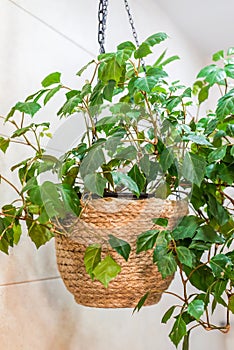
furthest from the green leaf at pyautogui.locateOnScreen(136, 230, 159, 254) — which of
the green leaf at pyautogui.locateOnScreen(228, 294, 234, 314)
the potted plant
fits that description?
the green leaf at pyautogui.locateOnScreen(228, 294, 234, 314)

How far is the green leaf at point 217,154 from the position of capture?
97cm

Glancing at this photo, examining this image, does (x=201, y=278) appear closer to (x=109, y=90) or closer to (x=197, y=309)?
(x=197, y=309)

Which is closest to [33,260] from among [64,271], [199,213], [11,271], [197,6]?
[11,271]

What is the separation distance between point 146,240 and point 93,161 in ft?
0.66

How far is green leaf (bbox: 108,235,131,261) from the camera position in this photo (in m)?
0.85

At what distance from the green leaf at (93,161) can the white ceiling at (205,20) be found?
5.35ft

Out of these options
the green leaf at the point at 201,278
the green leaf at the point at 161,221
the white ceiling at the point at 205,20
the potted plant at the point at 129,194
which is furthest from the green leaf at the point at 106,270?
the white ceiling at the point at 205,20

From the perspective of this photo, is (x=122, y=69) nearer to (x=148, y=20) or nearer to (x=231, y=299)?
(x=231, y=299)

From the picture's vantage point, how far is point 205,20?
2383mm

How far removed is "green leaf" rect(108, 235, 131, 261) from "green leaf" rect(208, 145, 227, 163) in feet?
0.85

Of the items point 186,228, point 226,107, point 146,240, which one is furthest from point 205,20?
point 146,240

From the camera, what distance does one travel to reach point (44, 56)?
4.65ft

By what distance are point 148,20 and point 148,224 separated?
152cm

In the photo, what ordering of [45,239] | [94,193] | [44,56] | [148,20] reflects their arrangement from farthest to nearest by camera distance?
[148,20] → [44,56] → [45,239] → [94,193]
